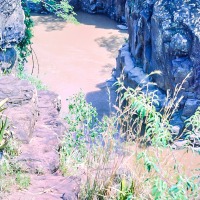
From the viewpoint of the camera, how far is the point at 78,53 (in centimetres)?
1364

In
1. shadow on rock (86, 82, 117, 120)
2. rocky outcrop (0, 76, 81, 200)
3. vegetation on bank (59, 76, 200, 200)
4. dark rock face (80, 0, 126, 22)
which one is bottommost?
shadow on rock (86, 82, 117, 120)

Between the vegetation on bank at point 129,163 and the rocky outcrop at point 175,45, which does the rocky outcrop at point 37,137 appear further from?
the rocky outcrop at point 175,45

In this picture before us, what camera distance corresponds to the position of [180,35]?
8.37 meters

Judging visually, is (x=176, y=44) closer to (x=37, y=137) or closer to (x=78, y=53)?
(x=37, y=137)

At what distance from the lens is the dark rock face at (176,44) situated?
8328 millimetres

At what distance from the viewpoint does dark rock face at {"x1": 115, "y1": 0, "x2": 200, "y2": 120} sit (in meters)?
8.33

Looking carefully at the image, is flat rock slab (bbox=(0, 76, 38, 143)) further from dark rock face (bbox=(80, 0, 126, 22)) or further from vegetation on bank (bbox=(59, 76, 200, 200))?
dark rock face (bbox=(80, 0, 126, 22))

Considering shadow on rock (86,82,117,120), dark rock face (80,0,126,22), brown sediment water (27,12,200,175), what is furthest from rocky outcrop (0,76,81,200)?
dark rock face (80,0,126,22)

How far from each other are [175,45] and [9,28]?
3547mm

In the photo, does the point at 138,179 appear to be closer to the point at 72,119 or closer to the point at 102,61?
the point at 72,119

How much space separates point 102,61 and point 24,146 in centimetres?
895

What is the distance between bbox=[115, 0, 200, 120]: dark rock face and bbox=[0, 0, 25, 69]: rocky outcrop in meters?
3.12

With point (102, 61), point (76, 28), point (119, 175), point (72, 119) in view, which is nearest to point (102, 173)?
point (119, 175)

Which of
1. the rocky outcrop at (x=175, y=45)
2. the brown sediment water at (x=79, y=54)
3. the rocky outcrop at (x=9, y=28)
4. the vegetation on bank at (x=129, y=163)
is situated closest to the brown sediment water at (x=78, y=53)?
the brown sediment water at (x=79, y=54)
